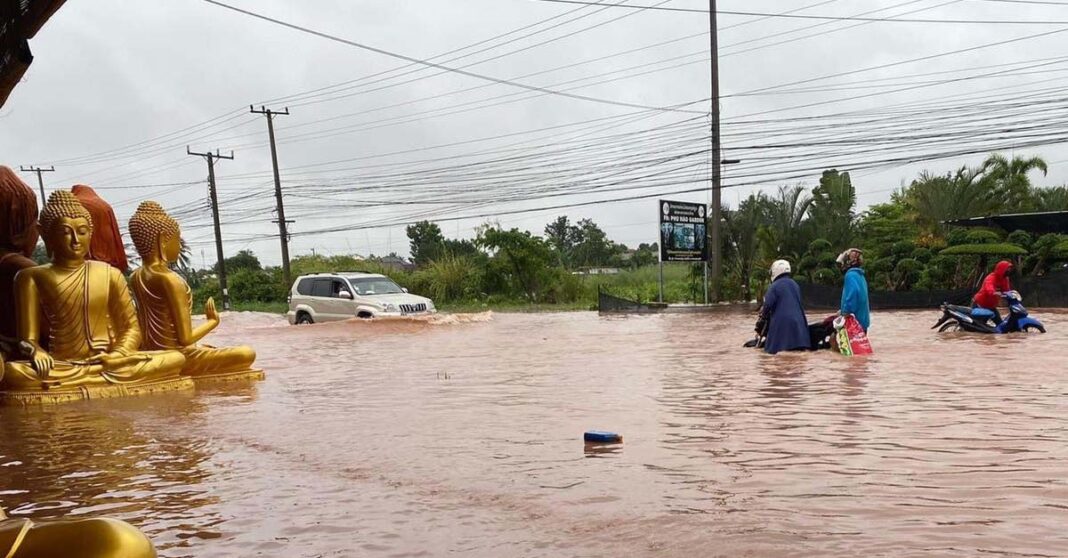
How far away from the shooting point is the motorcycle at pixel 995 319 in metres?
13.9

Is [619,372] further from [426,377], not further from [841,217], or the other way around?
[841,217]

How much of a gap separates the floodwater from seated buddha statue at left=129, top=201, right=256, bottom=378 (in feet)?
3.23

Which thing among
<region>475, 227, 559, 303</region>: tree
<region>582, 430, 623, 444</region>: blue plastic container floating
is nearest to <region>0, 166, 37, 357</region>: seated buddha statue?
<region>582, 430, 623, 444</region>: blue plastic container floating

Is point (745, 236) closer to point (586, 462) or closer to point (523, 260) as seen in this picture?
point (523, 260)

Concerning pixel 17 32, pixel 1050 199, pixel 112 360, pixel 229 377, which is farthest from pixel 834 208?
pixel 17 32

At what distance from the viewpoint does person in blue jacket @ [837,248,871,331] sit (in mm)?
11180

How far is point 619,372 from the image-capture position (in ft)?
34.7

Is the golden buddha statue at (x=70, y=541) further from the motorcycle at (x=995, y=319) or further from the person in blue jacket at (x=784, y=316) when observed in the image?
the motorcycle at (x=995, y=319)

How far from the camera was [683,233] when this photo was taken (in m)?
28.4

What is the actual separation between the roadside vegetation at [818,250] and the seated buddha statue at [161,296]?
19.6 metres

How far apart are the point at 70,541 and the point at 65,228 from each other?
766 cm

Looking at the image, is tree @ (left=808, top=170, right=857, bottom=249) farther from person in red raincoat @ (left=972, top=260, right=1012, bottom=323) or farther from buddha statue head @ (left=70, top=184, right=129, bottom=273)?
buddha statue head @ (left=70, top=184, right=129, bottom=273)

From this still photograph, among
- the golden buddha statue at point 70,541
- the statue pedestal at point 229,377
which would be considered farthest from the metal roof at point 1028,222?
the golden buddha statue at point 70,541

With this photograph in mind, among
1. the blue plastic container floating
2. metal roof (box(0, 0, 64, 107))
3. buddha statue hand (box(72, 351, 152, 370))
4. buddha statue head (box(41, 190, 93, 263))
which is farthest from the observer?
buddha statue hand (box(72, 351, 152, 370))
